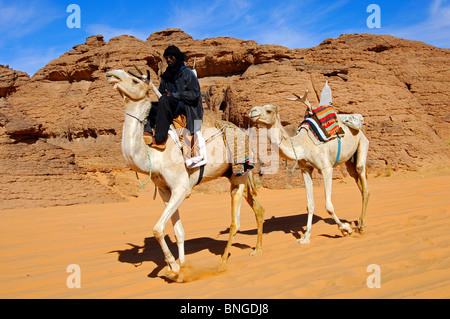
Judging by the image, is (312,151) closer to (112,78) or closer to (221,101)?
(112,78)

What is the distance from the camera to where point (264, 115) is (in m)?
5.98

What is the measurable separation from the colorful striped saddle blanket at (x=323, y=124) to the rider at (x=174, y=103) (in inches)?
107

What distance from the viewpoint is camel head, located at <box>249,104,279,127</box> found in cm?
586

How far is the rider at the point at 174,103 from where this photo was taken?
4.41 meters

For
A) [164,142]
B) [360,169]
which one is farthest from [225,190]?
[164,142]

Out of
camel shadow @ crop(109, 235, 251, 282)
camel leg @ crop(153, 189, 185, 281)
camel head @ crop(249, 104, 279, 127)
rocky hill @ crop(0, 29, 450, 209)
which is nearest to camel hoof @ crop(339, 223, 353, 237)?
camel shadow @ crop(109, 235, 251, 282)

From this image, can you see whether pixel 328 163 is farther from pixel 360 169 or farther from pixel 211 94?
pixel 211 94

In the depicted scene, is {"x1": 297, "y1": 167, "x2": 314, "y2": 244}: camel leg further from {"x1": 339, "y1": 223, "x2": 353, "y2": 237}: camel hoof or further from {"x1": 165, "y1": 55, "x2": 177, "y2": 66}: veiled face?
{"x1": 165, "y1": 55, "x2": 177, "y2": 66}: veiled face

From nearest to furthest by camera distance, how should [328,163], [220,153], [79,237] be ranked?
1. [220,153]
2. [328,163]
3. [79,237]

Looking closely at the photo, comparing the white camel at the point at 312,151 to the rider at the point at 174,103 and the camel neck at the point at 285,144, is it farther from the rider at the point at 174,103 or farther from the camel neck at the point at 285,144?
the rider at the point at 174,103

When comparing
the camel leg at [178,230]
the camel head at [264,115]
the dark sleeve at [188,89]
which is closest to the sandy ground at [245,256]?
the camel leg at [178,230]

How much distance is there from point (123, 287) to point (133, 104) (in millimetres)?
2131

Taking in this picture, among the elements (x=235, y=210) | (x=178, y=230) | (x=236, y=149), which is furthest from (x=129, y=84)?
(x=235, y=210)

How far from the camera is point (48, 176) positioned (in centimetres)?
1367
